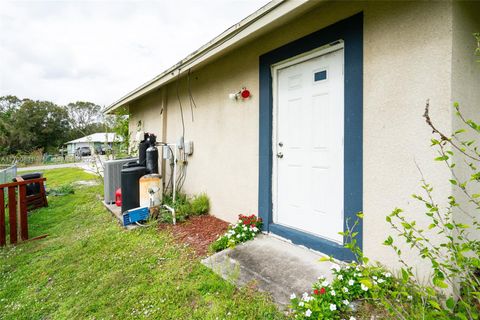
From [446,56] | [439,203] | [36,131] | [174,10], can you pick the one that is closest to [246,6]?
[174,10]

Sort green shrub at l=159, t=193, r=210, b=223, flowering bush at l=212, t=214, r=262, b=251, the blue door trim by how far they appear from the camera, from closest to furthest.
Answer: the blue door trim, flowering bush at l=212, t=214, r=262, b=251, green shrub at l=159, t=193, r=210, b=223

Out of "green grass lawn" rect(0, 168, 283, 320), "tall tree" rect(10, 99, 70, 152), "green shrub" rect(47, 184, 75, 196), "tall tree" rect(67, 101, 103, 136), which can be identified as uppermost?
"tall tree" rect(67, 101, 103, 136)

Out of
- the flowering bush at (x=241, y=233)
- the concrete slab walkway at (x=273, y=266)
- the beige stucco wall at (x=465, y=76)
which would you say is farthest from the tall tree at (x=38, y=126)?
the beige stucco wall at (x=465, y=76)

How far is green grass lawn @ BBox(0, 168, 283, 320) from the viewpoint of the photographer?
2150 millimetres

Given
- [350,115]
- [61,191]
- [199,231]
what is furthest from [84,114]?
[350,115]

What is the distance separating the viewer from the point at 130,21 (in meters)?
7.72

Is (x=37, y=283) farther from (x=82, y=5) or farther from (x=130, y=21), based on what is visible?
(x=130, y=21)

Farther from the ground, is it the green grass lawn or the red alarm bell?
the red alarm bell

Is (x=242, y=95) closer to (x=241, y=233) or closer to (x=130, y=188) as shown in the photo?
(x=241, y=233)

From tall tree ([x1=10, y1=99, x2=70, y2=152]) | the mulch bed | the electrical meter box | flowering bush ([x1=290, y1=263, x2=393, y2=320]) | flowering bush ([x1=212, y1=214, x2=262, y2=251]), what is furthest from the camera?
tall tree ([x1=10, y1=99, x2=70, y2=152])

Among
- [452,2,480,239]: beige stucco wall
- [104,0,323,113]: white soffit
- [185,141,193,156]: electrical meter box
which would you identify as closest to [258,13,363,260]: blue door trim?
[104,0,323,113]: white soffit

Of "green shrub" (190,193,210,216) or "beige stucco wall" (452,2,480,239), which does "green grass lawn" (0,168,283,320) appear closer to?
"green shrub" (190,193,210,216)

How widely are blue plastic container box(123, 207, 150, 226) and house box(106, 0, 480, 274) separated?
1.28m

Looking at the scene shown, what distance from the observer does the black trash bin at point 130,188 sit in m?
4.63
